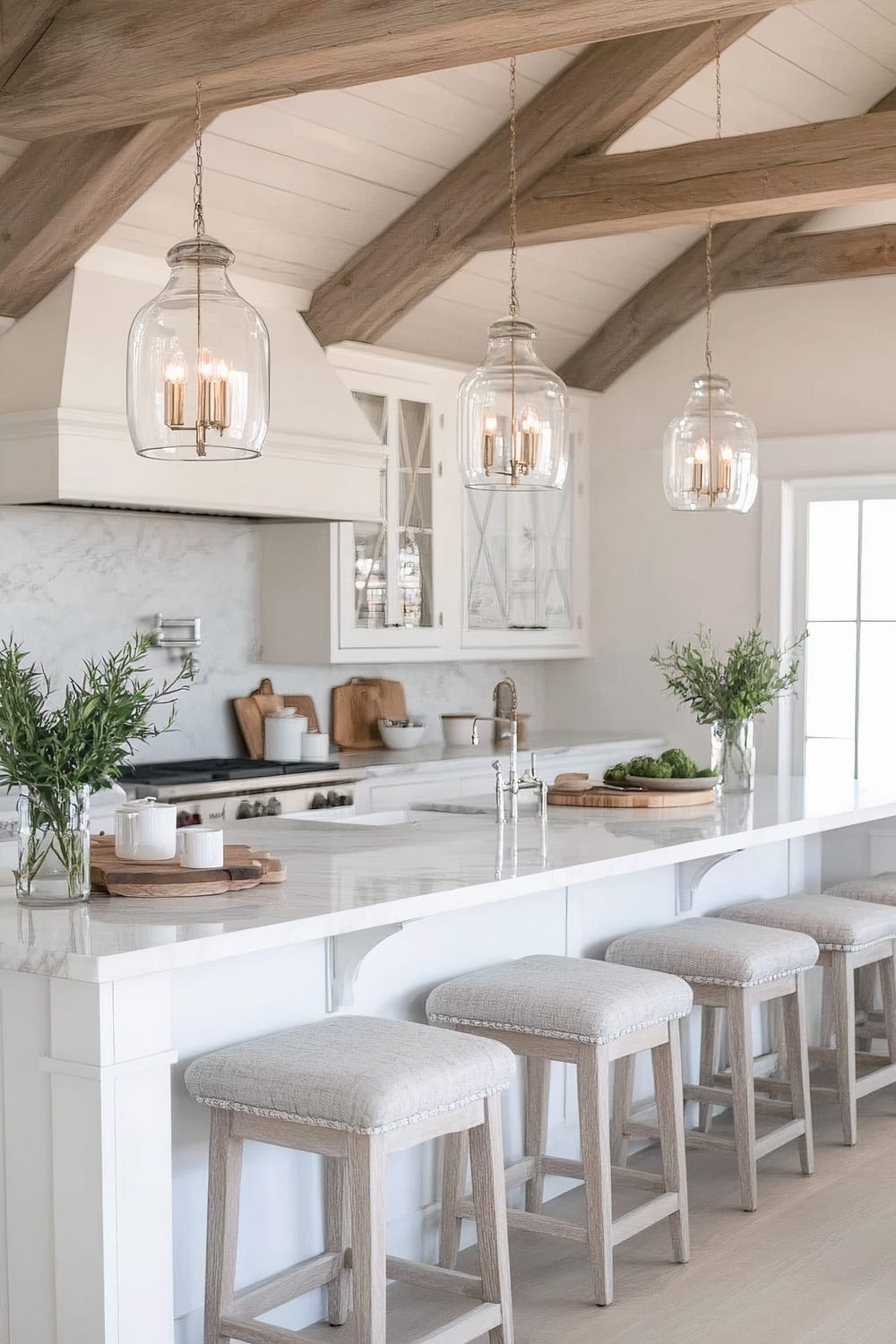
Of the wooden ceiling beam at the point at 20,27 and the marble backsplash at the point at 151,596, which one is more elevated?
the wooden ceiling beam at the point at 20,27

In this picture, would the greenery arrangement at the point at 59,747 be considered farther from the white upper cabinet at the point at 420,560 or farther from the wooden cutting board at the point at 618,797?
the white upper cabinet at the point at 420,560

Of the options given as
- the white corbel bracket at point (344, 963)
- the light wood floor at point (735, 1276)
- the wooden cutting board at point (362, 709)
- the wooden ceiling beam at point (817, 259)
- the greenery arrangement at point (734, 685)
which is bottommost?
the light wood floor at point (735, 1276)

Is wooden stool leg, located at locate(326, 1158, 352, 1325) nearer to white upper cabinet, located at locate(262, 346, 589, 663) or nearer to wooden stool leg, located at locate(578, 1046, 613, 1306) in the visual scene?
wooden stool leg, located at locate(578, 1046, 613, 1306)

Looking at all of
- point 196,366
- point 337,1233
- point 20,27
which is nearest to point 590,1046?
point 337,1233

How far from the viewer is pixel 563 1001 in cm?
306

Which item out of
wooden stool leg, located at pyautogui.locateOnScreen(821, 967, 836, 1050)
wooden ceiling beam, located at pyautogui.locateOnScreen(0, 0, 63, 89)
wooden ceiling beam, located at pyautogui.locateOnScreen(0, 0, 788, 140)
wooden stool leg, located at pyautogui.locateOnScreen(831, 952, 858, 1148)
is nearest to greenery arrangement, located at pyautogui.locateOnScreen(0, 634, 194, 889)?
wooden ceiling beam, located at pyautogui.locateOnScreen(0, 0, 788, 140)

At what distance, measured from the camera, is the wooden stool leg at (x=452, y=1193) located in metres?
3.17

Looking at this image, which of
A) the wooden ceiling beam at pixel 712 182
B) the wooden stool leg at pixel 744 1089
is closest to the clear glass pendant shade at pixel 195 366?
the wooden stool leg at pixel 744 1089

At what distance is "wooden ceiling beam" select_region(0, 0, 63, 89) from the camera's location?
3887 mm

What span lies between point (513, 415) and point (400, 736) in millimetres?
3034

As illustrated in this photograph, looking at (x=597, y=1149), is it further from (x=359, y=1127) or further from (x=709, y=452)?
(x=709, y=452)

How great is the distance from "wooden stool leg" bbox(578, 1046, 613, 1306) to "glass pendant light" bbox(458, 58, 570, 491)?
125cm

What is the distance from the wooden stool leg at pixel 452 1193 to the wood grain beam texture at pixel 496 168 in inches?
135

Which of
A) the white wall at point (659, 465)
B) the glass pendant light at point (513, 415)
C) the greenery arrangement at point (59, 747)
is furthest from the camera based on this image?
the white wall at point (659, 465)
